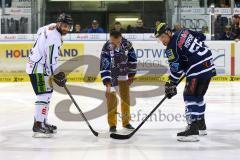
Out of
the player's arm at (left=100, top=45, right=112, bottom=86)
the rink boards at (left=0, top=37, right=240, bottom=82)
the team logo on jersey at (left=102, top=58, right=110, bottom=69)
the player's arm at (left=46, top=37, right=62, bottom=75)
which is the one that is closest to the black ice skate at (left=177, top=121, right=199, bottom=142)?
the player's arm at (left=100, top=45, right=112, bottom=86)

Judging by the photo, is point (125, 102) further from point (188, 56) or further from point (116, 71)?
point (188, 56)

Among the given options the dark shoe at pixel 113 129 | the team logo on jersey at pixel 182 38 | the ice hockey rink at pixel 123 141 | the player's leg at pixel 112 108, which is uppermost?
the team logo on jersey at pixel 182 38

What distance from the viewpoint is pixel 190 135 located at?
5.96 m

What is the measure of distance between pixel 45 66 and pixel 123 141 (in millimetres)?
1201

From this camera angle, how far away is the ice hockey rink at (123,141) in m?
5.24

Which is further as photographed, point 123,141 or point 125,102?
point 125,102

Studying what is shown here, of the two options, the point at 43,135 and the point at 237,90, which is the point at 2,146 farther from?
the point at 237,90

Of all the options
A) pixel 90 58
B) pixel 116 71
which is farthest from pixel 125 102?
pixel 90 58

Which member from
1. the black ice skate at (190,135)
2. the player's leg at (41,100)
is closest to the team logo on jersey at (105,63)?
the player's leg at (41,100)

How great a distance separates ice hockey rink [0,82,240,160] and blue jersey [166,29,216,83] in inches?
27.1

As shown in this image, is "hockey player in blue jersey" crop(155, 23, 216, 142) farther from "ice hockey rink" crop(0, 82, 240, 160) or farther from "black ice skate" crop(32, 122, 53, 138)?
"black ice skate" crop(32, 122, 53, 138)

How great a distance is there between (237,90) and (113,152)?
6.39 meters

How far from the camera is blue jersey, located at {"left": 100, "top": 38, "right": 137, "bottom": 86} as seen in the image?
253 inches

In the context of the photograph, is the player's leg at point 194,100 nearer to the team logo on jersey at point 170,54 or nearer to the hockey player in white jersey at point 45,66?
the team logo on jersey at point 170,54
